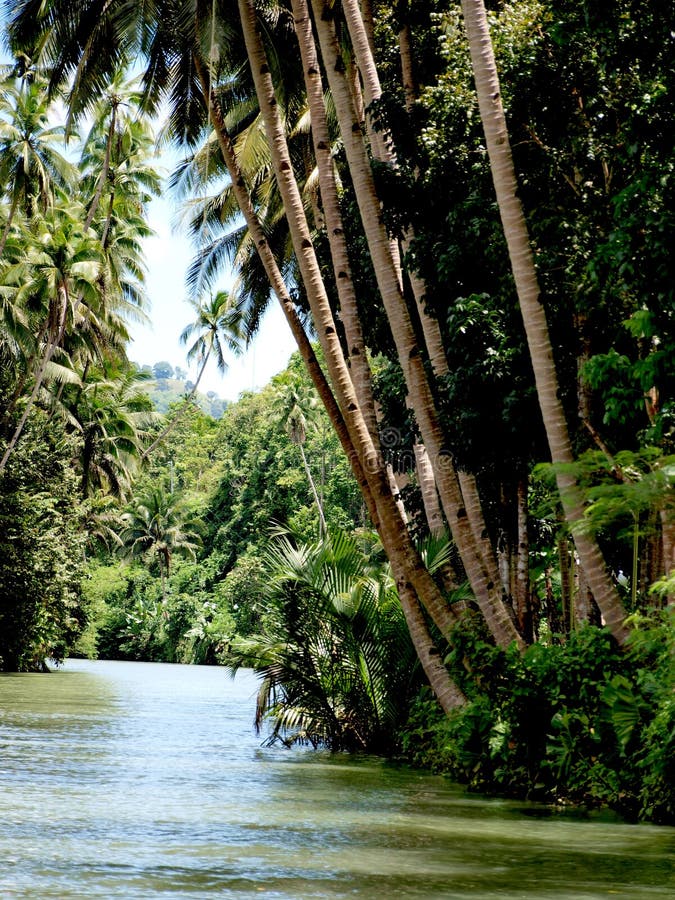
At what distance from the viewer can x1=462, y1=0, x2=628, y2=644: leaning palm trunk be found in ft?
36.9

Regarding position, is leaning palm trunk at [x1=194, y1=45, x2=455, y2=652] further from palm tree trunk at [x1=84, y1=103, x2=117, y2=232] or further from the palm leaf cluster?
palm tree trunk at [x1=84, y1=103, x2=117, y2=232]

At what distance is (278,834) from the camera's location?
911 cm

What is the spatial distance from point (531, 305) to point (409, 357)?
8.76ft

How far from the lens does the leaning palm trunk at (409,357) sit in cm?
1336

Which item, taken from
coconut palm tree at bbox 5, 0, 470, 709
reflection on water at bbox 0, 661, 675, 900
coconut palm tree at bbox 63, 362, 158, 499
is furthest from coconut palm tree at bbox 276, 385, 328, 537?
reflection on water at bbox 0, 661, 675, 900

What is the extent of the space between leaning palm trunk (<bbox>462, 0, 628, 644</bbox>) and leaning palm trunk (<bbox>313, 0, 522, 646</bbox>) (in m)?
2.04

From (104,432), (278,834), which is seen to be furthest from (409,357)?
(104,432)

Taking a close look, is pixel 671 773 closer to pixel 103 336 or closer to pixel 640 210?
pixel 640 210

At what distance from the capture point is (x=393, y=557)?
13805 mm

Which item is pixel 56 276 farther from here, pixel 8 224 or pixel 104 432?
pixel 104 432

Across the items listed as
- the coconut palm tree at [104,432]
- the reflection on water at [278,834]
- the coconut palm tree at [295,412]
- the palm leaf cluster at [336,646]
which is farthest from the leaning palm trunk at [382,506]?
the coconut palm tree at [295,412]

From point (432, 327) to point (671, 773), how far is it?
23.5ft

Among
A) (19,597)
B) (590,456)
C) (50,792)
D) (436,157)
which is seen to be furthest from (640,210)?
(19,597)

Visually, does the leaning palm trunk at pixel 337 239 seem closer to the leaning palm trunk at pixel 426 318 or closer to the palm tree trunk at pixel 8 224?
the leaning palm trunk at pixel 426 318
